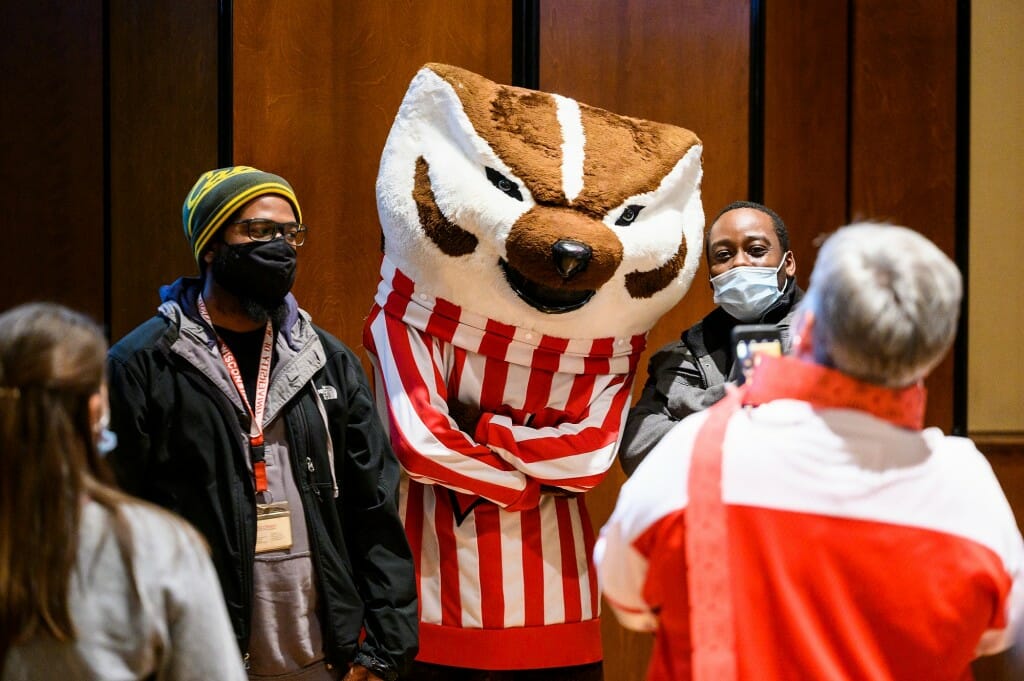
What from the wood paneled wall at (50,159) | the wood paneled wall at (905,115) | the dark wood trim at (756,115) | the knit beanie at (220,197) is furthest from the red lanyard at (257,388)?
the wood paneled wall at (905,115)

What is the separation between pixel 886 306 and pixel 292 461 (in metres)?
1.27

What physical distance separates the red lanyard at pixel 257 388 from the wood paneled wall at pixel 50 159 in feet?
5.32

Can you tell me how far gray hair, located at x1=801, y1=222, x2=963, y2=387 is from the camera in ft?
4.62

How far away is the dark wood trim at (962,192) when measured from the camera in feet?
12.5

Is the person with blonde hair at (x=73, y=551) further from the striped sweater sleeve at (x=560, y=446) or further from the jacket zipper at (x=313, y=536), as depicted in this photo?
the striped sweater sleeve at (x=560, y=446)

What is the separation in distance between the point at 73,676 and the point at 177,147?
7.80 feet

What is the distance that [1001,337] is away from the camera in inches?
156

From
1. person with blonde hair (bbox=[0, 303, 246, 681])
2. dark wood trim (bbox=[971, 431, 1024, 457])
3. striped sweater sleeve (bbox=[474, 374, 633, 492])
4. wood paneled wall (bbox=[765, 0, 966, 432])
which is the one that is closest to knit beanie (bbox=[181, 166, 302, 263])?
striped sweater sleeve (bbox=[474, 374, 633, 492])

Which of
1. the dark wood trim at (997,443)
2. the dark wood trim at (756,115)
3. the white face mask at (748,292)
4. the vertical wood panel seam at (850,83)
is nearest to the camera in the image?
the white face mask at (748,292)

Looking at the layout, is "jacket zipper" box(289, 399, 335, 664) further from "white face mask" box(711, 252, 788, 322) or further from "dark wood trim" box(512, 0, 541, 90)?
"dark wood trim" box(512, 0, 541, 90)

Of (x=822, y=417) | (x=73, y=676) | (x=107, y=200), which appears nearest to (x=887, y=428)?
(x=822, y=417)

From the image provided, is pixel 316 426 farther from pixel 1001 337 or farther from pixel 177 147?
pixel 1001 337

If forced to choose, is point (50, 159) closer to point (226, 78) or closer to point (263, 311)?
point (226, 78)

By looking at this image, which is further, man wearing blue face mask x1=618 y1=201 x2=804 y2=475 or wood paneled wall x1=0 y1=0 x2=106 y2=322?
wood paneled wall x1=0 y1=0 x2=106 y2=322
